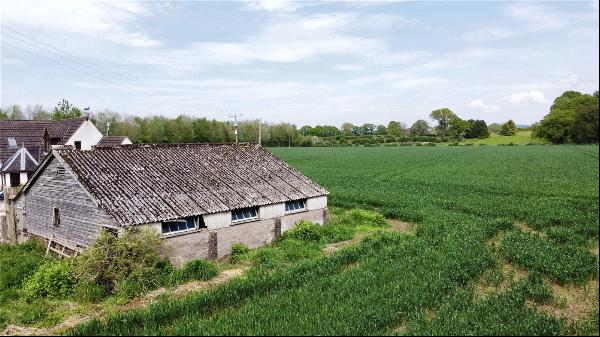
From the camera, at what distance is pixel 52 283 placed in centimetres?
1489

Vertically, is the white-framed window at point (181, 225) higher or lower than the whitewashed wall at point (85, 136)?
lower

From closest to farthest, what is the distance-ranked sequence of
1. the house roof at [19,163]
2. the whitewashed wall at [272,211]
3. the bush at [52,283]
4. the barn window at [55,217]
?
the bush at [52,283] < the barn window at [55,217] < the whitewashed wall at [272,211] < the house roof at [19,163]

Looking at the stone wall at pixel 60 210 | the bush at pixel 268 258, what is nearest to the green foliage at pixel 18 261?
the stone wall at pixel 60 210

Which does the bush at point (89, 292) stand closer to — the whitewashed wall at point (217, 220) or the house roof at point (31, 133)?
the whitewashed wall at point (217, 220)

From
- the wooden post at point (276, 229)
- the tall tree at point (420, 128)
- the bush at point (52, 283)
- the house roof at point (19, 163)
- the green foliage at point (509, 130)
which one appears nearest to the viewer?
the bush at point (52, 283)

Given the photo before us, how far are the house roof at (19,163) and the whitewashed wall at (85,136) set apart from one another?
12316 millimetres

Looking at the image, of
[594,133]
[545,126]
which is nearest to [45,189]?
[594,133]

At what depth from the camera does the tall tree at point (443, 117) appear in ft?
537

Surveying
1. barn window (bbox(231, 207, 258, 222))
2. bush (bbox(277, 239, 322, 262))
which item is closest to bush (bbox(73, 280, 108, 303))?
barn window (bbox(231, 207, 258, 222))

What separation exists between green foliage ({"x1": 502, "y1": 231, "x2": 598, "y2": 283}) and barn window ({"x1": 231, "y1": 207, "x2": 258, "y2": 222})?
36.8ft

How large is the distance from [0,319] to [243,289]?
729cm

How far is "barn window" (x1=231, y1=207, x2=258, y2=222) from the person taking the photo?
19656 millimetres

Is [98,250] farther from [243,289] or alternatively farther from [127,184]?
[243,289]

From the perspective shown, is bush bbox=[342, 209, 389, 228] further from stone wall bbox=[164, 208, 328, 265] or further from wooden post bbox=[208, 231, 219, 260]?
wooden post bbox=[208, 231, 219, 260]
